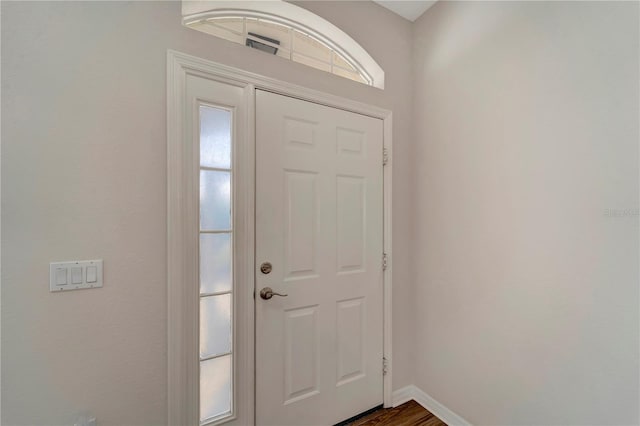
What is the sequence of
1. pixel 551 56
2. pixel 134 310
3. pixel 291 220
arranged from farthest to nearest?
pixel 291 220 < pixel 551 56 < pixel 134 310

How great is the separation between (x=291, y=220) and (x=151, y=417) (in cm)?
112

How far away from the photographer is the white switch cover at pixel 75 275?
105 centimetres

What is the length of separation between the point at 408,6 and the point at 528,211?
164 centimetres

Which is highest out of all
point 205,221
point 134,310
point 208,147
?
point 208,147

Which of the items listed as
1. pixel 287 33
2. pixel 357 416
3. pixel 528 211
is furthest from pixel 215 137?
pixel 357 416

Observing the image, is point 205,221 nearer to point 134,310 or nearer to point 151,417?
point 134,310

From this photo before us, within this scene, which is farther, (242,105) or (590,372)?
(242,105)

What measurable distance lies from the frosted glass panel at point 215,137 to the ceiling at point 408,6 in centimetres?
144

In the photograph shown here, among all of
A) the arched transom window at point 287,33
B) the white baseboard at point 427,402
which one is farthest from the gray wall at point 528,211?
the arched transom window at point 287,33

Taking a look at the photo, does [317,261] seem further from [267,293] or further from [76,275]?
[76,275]

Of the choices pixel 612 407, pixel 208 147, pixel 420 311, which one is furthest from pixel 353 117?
pixel 612 407

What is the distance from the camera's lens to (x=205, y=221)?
4.42 feet

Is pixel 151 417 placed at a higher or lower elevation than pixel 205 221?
lower

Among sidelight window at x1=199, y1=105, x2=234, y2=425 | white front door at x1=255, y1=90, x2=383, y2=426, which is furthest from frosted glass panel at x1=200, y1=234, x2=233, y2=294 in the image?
white front door at x1=255, y1=90, x2=383, y2=426
